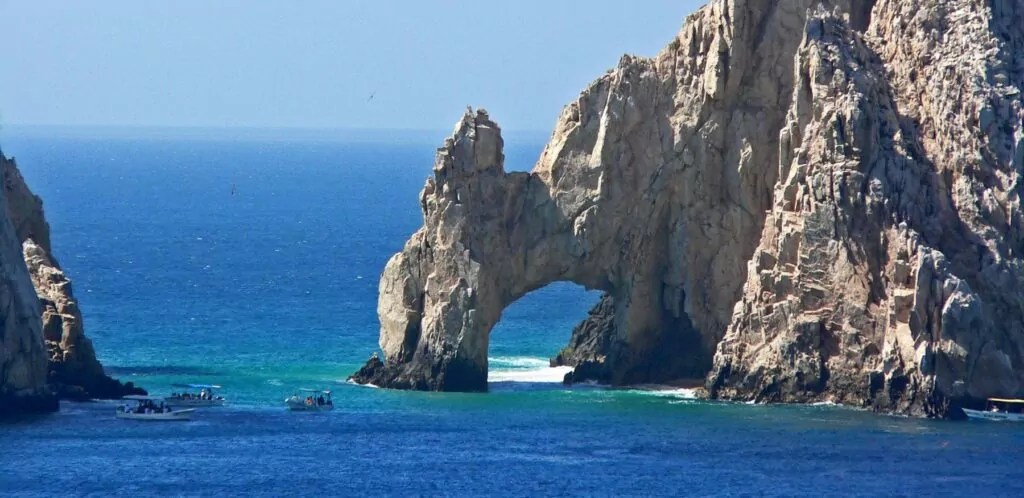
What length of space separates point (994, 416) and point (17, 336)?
133 ft

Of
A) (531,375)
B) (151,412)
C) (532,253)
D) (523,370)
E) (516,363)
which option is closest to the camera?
(151,412)

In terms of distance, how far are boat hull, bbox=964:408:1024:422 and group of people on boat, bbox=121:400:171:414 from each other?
33796 mm

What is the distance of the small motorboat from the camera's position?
96.4 m

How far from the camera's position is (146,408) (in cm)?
9819

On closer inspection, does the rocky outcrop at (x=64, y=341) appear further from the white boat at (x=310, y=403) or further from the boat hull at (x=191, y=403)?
the white boat at (x=310, y=403)

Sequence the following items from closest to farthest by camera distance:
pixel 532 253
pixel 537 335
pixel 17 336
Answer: pixel 17 336
pixel 532 253
pixel 537 335

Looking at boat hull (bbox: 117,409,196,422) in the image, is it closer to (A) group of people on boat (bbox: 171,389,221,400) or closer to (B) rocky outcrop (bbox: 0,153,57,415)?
(A) group of people on boat (bbox: 171,389,221,400)

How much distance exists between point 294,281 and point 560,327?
86.4 feet

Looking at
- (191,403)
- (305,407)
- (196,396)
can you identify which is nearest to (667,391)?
(305,407)

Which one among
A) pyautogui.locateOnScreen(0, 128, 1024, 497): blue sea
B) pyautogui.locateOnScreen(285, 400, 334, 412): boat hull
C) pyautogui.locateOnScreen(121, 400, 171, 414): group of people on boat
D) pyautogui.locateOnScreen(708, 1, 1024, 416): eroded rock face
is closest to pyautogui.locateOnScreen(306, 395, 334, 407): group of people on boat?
pyautogui.locateOnScreen(285, 400, 334, 412): boat hull

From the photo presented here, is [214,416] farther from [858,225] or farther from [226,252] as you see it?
[226,252]

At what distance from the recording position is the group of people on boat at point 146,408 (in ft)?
321

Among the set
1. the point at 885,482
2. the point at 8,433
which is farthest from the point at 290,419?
the point at 885,482

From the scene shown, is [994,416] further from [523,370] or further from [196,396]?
[196,396]
